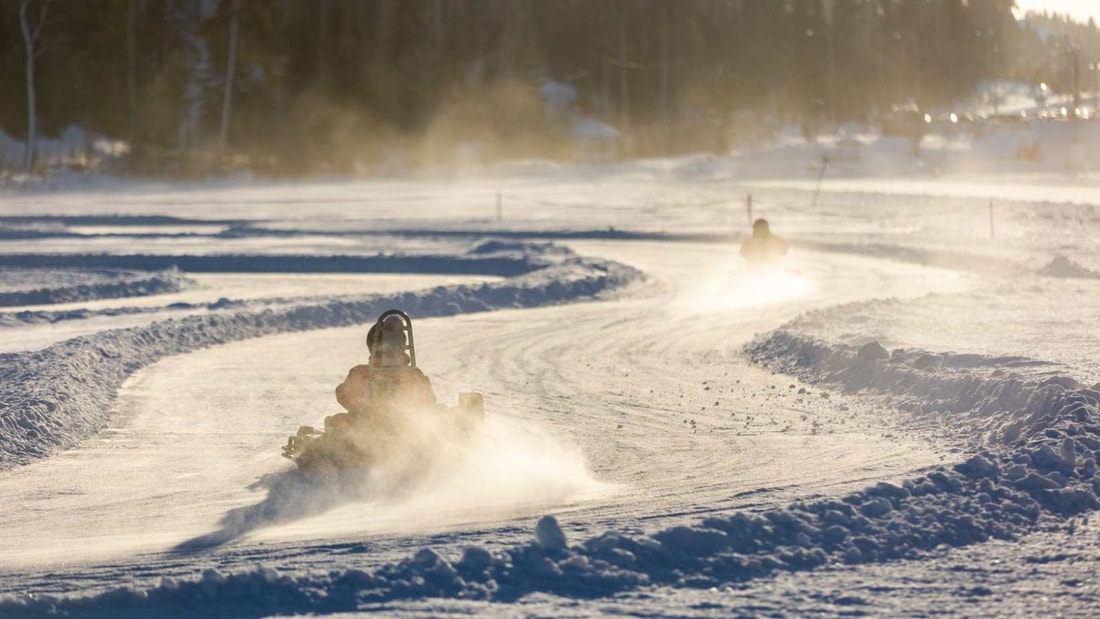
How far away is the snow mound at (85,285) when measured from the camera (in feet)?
84.9

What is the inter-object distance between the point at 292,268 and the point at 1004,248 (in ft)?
54.1

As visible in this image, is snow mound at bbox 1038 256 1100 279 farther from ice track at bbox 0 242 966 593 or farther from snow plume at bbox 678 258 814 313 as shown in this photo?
ice track at bbox 0 242 966 593

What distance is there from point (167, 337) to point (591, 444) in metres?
8.52

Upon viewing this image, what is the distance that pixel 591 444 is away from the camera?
41.8ft

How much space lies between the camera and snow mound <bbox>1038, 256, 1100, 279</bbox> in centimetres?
2702

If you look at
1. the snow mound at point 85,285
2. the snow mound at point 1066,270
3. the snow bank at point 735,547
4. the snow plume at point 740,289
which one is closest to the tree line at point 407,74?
the snow mound at point 85,285

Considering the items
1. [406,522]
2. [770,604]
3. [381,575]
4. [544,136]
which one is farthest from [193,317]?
[544,136]

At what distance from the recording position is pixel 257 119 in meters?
85.3

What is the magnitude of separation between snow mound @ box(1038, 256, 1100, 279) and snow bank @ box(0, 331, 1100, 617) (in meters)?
16.4

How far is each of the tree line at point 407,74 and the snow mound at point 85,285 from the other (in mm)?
45212

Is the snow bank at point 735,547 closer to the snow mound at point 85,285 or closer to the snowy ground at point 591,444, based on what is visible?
the snowy ground at point 591,444

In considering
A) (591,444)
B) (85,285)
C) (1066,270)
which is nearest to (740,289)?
(1066,270)

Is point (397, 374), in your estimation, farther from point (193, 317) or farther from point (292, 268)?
point (292, 268)

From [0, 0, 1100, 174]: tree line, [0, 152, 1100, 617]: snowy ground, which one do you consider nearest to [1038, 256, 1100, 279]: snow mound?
[0, 152, 1100, 617]: snowy ground
